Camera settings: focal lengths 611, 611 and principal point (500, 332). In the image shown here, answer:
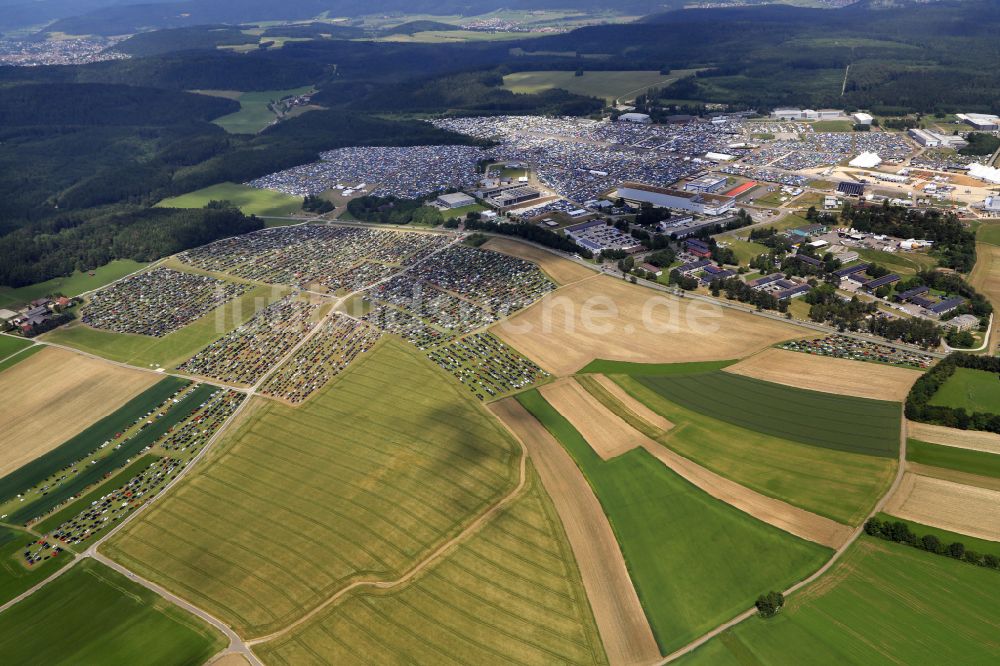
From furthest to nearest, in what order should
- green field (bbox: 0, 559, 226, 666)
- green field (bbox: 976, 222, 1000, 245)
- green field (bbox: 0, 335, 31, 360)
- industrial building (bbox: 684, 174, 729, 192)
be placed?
industrial building (bbox: 684, 174, 729, 192) → green field (bbox: 976, 222, 1000, 245) → green field (bbox: 0, 335, 31, 360) → green field (bbox: 0, 559, 226, 666)

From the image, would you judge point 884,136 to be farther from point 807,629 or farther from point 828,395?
point 807,629

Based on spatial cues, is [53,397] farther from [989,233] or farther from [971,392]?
[989,233]

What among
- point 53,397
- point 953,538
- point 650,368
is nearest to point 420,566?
point 650,368

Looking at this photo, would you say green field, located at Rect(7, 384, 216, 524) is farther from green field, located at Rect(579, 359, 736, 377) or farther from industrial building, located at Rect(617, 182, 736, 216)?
industrial building, located at Rect(617, 182, 736, 216)

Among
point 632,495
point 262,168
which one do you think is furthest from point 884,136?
point 262,168

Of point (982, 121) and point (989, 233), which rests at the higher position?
point (982, 121)

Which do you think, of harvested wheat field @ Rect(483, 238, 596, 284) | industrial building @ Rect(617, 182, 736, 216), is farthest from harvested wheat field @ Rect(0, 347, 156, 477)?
industrial building @ Rect(617, 182, 736, 216)
